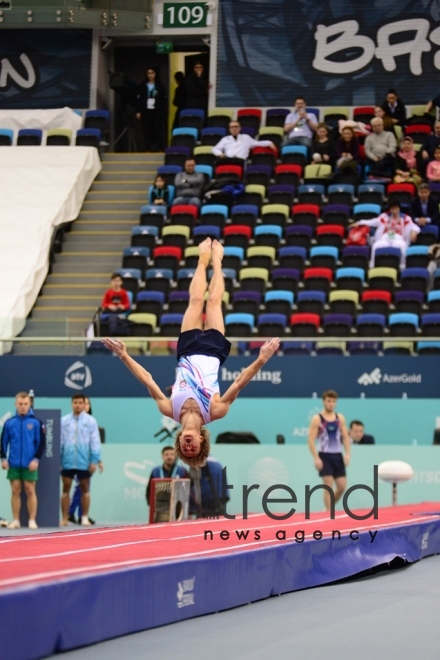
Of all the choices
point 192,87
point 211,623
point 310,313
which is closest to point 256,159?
point 192,87

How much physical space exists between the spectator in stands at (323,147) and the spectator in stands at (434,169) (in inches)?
72.1

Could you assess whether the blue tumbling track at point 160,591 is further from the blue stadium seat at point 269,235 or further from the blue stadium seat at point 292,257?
the blue stadium seat at point 269,235

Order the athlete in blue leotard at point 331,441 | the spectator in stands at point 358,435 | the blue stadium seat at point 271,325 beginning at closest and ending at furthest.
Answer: the athlete in blue leotard at point 331,441 → the spectator in stands at point 358,435 → the blue stadium seat at point 271,325

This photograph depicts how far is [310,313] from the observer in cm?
1605

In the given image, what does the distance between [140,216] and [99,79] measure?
17.0 ft

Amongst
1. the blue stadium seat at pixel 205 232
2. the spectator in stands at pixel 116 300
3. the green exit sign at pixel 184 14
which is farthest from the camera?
the green exit sign at pixel 184 14

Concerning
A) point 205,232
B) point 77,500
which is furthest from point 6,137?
point 77,500

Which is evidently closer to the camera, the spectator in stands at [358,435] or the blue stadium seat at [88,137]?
the spectator in stands at [358,435]

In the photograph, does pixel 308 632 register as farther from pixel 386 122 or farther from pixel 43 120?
pixel 43 120

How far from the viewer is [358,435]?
13609 millimetres

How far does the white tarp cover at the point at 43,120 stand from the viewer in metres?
22.4

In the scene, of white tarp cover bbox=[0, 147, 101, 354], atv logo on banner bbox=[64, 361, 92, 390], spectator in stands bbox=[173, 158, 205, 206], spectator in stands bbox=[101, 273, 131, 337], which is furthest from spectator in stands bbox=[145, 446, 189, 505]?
spectator in stands bbox=[173, 158, 205, 206]

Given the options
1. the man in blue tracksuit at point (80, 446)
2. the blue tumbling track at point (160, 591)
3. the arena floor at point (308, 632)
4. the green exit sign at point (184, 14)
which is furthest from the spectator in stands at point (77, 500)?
the green exit sign at point (184, 14)

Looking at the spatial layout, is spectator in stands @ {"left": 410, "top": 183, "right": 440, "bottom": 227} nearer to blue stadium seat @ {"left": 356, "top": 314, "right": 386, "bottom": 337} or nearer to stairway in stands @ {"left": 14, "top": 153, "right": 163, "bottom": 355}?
blue stadium seat @ {"left": 356, "top": 314, "right": 386, "bottom": 337}
